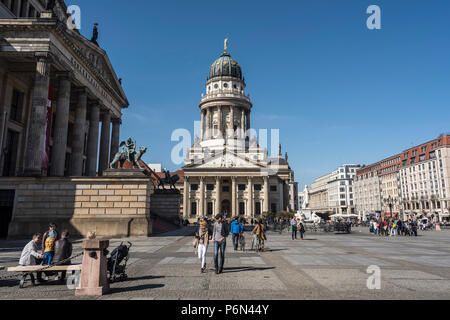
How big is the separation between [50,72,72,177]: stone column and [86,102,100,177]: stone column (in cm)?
642

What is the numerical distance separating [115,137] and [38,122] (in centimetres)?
1633

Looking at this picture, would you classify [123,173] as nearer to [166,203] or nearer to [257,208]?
[166,203]

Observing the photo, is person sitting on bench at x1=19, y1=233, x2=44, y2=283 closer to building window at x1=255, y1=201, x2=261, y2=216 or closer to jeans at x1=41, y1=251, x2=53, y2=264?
jeans at x1=41, y1=251, x2=53, y2=264

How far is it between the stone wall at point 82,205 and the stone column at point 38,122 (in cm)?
107

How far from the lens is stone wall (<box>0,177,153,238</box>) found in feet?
71.7

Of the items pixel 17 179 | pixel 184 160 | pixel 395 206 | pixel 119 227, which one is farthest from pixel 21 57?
pixel 395 206

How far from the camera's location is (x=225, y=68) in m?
102

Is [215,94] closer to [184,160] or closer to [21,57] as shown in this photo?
[184,160]

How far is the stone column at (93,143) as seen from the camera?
31525mm

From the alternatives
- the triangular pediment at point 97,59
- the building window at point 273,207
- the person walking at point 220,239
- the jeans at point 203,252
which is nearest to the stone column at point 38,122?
the triangular pediment at point 97,59

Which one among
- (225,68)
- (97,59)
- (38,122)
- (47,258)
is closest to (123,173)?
(38,122)

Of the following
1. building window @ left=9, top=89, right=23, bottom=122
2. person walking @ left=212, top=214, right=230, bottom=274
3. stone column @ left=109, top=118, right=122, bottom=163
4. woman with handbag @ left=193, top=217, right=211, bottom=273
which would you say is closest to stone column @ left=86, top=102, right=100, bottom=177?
stone column @ left=109, top=118, right=122, bottom=163

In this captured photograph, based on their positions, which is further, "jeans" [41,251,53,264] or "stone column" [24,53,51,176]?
"stone column" [24,53,51,176]

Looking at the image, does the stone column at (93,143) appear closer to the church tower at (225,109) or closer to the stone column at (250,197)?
the stone column at (250,197)
